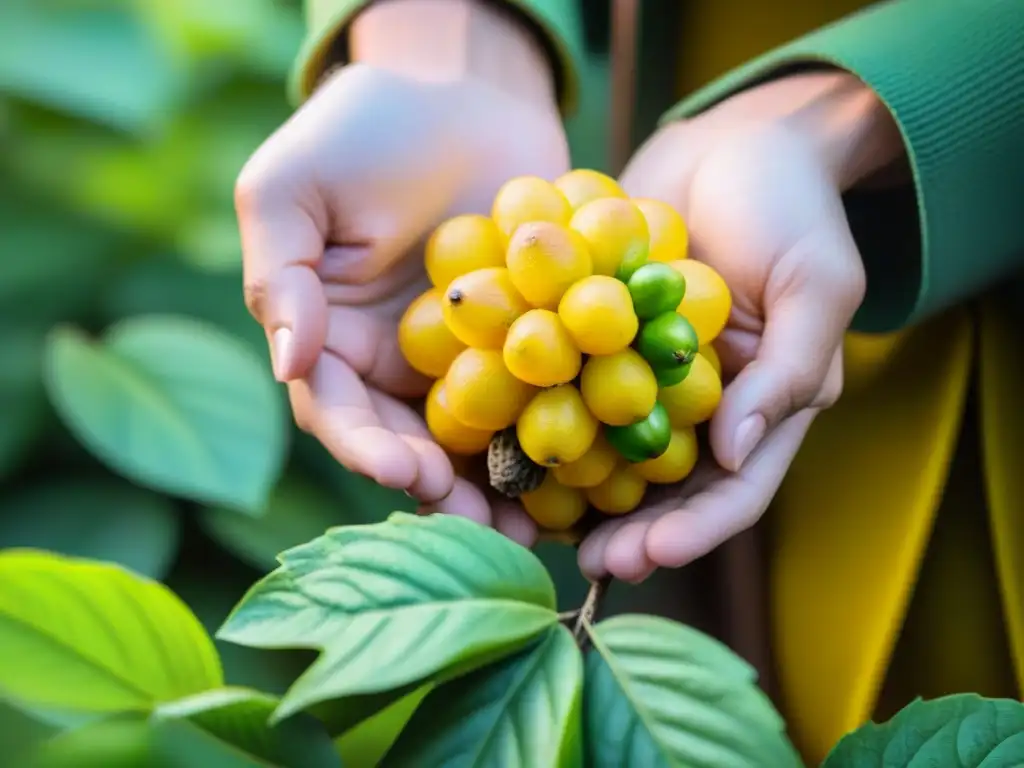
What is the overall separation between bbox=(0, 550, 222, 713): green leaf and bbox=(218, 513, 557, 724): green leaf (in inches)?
2.1

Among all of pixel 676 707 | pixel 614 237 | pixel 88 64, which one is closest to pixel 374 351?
pixel 614 237

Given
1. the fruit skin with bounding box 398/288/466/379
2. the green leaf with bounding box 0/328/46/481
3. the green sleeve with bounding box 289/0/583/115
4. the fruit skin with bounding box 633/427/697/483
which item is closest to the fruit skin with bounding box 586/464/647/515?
the fruit skin with bounding box 633/427/697/483

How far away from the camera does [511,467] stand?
472 millimetres

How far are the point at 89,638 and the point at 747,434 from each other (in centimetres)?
32

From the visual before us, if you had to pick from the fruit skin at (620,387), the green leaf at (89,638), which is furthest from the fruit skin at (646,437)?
the green leaf at (89,638)

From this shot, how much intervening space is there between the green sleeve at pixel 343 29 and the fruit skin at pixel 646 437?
0.35m

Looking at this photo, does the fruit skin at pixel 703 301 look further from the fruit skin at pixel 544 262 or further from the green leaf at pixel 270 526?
the green leaf at pixel 270 526

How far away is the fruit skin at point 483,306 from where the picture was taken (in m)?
0.44

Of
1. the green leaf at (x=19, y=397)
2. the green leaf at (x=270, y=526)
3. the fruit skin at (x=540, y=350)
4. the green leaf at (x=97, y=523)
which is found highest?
the fruit skin at (x=540, y=350)

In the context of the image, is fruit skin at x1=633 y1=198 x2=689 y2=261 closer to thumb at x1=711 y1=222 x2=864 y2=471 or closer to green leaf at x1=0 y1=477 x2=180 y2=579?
thumb at x1=711 y1=222 x2=864 y2=471

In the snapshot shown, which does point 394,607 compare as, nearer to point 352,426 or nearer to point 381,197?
point 352,426

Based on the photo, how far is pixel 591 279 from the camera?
16.8 inches

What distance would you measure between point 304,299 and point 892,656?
45 centimetres

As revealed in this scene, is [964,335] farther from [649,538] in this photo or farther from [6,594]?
[6,594]
